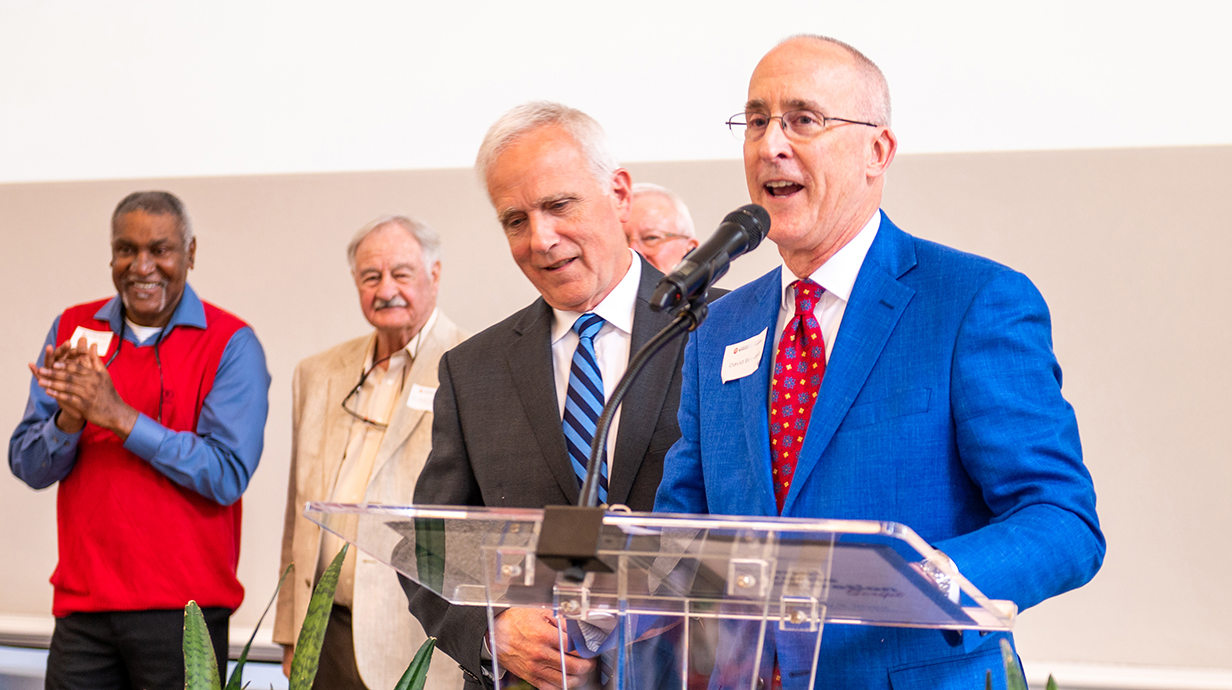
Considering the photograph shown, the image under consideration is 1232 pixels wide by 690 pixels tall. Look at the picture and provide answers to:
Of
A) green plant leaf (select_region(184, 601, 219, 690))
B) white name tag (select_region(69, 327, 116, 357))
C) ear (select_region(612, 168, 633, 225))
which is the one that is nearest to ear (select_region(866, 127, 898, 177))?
ear (select_region(612, 168, 633, 225))

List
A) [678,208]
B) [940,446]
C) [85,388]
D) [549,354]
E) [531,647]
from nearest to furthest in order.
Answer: [940,446] → [531,647] → [549,354] → [85,388] → [678,208]

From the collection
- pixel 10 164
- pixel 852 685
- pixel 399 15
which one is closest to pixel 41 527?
pixel 10 164

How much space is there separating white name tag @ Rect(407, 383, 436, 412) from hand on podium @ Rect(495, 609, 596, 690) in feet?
4.96

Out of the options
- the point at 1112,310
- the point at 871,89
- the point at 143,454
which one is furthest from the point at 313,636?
the point at 1112,310

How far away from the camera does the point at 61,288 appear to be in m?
4.28

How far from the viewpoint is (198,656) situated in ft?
3.96

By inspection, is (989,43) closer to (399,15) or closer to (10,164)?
(399,15)

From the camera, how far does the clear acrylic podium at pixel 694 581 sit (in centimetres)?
88

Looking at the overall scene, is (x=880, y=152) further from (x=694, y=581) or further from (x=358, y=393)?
(x=358, y=393)

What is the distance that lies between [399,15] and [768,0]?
4.70ft

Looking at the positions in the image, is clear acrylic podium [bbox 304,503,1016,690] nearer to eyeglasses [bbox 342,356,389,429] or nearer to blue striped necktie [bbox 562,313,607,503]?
blue striped necktie [bbox 562,313,607,503]

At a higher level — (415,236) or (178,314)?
(415,236)

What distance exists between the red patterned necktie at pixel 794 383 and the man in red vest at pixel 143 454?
1997mm

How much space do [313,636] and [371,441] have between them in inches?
77.7
